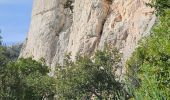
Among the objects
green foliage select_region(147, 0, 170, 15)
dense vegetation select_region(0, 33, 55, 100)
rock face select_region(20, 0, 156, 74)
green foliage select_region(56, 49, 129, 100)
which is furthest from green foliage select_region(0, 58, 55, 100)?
green foliage select_region(147, 0, 170, 15)

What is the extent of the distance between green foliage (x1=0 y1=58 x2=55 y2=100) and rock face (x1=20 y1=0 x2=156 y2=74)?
366 inches

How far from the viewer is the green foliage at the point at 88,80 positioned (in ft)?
161

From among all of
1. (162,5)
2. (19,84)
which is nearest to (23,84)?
(19,84)

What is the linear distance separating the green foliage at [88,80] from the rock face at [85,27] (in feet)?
28.2

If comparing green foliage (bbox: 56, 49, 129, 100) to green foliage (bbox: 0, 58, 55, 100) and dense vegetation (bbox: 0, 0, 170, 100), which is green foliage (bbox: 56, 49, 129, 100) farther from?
green foliage (bbox: 0, 58, 55, 100)

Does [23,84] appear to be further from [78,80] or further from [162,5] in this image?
[162,5]

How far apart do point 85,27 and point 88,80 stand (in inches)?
982

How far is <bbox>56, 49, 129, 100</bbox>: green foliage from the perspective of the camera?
4909cm

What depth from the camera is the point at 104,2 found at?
7162 centimetres

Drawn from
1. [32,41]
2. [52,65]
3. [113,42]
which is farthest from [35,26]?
[113,42]

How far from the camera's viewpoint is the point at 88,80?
49688mm

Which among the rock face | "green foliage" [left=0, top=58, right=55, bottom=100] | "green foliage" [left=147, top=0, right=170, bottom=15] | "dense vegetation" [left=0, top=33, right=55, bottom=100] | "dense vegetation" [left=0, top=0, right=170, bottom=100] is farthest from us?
the rock face

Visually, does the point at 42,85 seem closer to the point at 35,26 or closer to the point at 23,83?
the point at 23,83

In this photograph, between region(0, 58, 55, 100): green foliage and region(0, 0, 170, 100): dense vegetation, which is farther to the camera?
region(0, 0, 170, 100): dense vegetation
